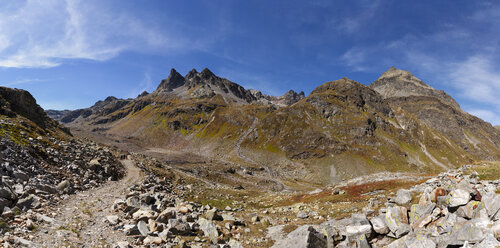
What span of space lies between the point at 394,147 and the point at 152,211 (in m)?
206

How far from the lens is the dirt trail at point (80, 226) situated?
13.8 metres

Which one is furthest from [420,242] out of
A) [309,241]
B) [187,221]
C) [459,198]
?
[187,221]

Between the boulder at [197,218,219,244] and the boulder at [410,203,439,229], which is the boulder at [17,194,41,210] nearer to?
the boulder at [197,218,219,244]

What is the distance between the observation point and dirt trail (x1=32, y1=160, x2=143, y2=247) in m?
13.8

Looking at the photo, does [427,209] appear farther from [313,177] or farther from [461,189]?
[313,177]

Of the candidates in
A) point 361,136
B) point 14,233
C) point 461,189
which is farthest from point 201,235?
point 361,136

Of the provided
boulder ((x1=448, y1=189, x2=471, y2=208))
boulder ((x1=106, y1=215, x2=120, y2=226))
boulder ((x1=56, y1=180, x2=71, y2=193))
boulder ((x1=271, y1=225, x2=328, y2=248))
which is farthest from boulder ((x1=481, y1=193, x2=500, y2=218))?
boulder ((x1=56, y1=180, x2=71, y2=193))

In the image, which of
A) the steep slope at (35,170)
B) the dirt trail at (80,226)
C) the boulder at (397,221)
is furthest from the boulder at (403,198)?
the steep slope at (35,170)

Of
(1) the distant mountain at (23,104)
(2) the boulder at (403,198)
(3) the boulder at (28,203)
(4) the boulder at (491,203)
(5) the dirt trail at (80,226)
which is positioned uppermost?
(1) the distant mountain at (23,104)

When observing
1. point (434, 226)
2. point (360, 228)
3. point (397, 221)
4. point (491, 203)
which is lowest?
point (360, 228)

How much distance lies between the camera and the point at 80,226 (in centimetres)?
1664

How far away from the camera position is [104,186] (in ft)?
107

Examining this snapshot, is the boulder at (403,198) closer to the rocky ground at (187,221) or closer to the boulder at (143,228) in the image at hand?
the rocky ground at (187,221)

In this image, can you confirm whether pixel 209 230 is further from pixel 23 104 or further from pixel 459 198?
pixel 23 104
